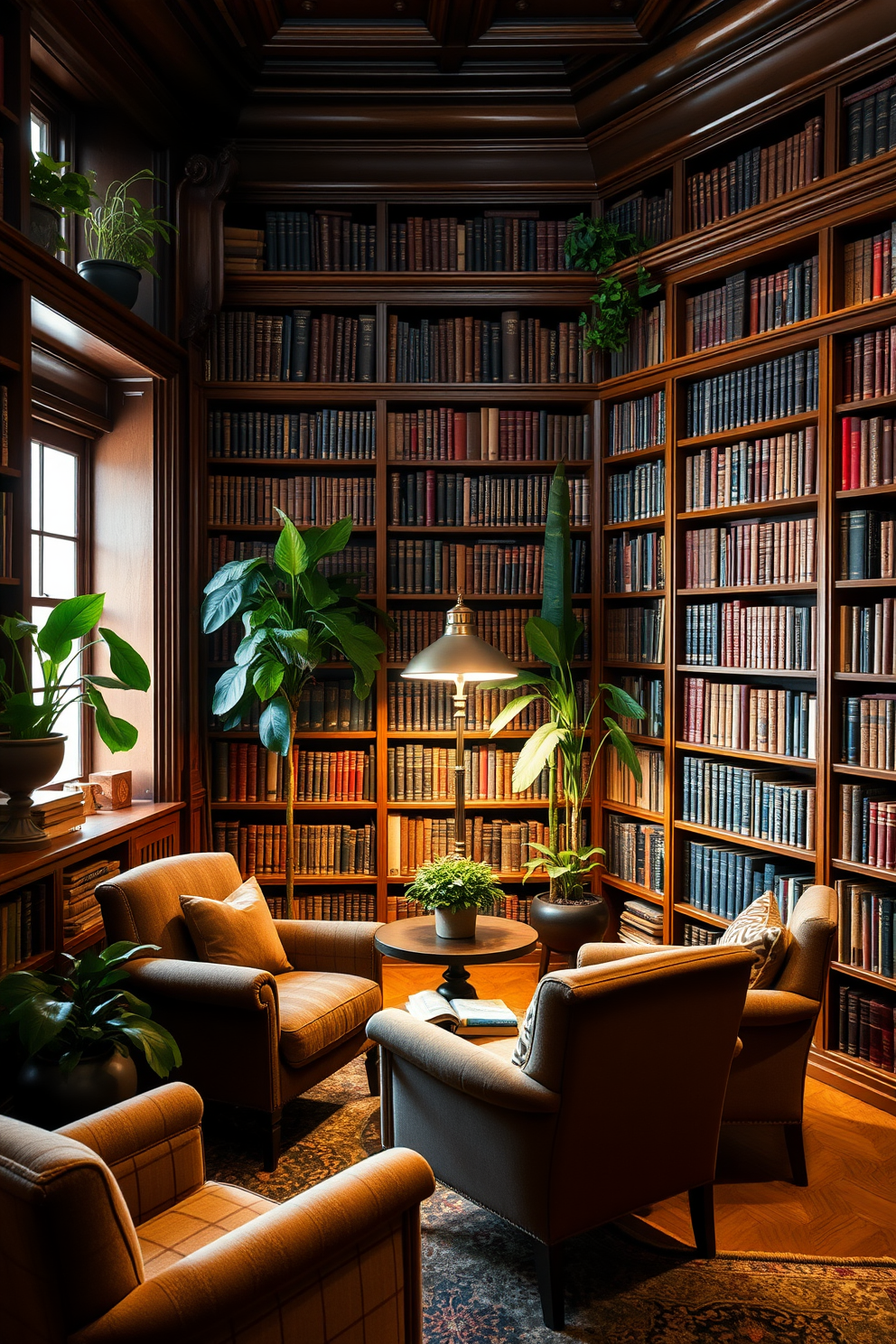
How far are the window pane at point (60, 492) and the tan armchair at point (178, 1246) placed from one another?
106 inches

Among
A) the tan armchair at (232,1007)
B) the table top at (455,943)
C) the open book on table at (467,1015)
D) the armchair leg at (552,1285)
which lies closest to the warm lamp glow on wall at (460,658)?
the table top at (455,943)

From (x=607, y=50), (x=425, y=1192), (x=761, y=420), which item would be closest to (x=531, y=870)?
(x=761, y=420)

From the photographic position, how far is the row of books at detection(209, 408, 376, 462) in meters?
4.57

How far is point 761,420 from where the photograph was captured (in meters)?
3.84

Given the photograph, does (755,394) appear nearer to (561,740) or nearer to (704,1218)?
(561,740)

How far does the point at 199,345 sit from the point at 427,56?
59.2 inches

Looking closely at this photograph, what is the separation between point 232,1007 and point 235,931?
1.03 feet

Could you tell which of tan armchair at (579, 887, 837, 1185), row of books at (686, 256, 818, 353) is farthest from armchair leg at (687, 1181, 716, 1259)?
row of books at (686, 256, 818, 353)

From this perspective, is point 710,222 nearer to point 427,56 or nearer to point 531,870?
point 427,56

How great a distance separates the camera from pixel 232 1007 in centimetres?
278

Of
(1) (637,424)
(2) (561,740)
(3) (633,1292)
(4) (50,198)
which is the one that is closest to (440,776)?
(2) (561,740)

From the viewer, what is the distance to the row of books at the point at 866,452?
133 inches

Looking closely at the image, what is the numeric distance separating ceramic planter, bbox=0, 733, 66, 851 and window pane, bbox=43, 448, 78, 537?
1.36 m

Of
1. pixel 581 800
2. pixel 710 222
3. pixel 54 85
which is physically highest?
pixel 54 85
